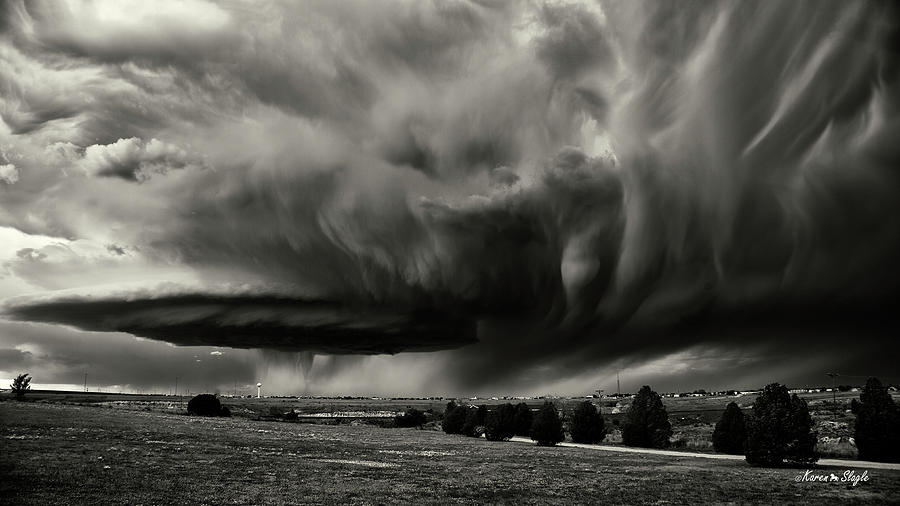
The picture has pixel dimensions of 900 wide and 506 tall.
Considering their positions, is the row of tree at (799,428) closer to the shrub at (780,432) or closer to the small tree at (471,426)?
the shrub at (780,432)

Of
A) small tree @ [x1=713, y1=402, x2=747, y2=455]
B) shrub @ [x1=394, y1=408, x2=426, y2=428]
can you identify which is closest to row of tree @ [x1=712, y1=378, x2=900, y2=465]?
small tree @ [x1=713, y1=402, x2=747, y2=455]

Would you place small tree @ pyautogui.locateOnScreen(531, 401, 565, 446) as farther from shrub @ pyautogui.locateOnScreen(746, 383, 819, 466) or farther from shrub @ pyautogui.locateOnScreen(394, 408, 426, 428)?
shrub @ pyautogui.locateOnScreen(394, 408, 426, 428)

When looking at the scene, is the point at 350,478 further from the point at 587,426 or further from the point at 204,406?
the point at 204,406

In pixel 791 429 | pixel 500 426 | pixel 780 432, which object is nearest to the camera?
pixel 791 429

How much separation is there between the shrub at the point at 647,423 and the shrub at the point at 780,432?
27345 mm

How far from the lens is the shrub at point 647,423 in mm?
72625

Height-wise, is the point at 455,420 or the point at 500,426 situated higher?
the point at 500,426

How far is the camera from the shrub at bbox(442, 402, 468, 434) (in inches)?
4112

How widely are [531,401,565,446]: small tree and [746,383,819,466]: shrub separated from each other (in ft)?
105

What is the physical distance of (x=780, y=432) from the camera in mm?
44031

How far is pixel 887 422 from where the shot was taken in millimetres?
46594

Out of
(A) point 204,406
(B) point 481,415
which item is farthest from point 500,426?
(A) point 204,406

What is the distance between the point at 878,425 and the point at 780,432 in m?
9.81

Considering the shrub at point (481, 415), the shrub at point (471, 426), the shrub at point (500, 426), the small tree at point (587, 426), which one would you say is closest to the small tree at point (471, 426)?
the shrub at point (471, 426)
